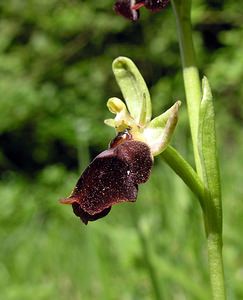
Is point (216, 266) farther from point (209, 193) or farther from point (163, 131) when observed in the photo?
point (163, 131)

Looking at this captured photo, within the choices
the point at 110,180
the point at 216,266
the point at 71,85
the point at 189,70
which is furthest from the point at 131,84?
the point at 71,85

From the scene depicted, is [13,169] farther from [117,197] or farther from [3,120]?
[117,197]

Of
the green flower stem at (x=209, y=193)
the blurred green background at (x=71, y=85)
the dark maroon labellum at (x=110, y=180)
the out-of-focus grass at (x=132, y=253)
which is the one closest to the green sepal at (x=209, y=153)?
the green flower stem at (x=209, y=193)

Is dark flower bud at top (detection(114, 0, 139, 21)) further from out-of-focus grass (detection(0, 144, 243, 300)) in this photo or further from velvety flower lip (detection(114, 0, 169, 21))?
out-of-focus grass (detection(0, 144, 243, 300))

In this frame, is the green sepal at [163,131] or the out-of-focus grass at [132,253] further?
the out-of-focus grass at [132,253]

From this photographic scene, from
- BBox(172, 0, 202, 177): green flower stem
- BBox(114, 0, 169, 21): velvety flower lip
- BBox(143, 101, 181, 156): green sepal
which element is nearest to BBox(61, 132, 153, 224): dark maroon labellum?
BBox(143, 101, 181, 156): green sepal

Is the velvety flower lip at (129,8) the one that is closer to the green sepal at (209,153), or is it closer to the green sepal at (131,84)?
the green sepal at (131,84)

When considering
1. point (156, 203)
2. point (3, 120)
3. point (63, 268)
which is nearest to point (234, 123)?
point (3, 120)
